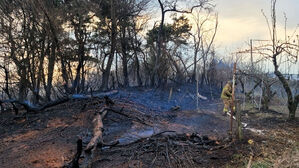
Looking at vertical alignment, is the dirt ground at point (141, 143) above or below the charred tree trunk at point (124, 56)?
below

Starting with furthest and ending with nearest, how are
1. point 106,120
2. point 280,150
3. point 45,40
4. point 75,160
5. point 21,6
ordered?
point 45,40
point 21,6
point 106,120
point 280,150
point 75,160

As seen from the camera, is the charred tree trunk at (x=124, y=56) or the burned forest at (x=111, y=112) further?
the charred tree trunk at (x=124, y=56)

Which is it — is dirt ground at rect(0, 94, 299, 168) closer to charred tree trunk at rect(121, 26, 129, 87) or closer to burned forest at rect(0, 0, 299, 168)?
burned forest at rect(0, 0, 299, 168)

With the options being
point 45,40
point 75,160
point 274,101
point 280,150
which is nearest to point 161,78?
point 274,101

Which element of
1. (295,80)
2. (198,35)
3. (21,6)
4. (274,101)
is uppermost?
(198,35)

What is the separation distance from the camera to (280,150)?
17.5ft

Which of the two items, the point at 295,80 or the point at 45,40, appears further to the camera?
the point at 45,40

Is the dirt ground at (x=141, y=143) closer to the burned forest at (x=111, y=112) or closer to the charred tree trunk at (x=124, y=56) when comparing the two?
the burned forest at (x=111, y=112)

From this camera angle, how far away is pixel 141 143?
5582mm

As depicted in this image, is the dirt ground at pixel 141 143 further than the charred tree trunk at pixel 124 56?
No

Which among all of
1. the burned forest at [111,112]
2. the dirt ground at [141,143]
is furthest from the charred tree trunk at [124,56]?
the dirt ground at [141,143]

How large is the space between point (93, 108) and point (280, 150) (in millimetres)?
6859

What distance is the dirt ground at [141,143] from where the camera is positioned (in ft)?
15.4

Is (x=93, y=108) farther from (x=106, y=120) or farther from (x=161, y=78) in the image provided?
(x=161, y=78)
